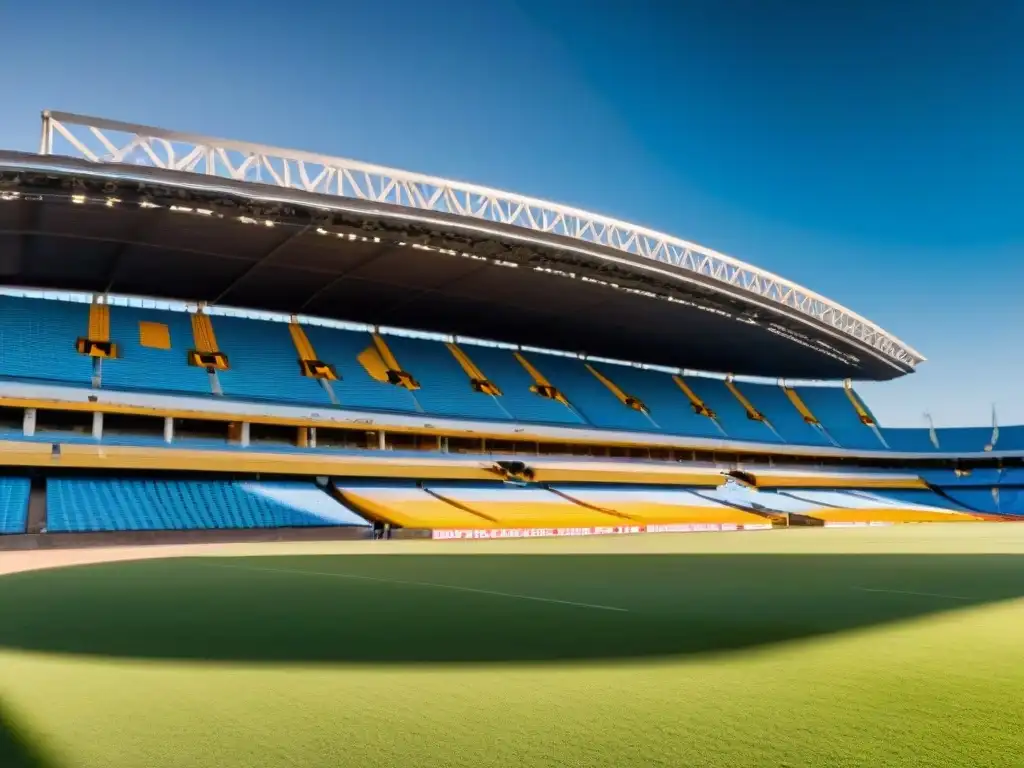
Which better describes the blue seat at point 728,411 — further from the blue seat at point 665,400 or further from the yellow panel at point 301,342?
the yellow panel at point 301,342

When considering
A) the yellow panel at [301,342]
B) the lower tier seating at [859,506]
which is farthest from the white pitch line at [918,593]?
the lower tier seating at [859,506]

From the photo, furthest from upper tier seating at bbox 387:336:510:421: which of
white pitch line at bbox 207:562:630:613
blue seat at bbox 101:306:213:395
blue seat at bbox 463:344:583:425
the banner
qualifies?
white pitch line at bbox 207:562:630:613

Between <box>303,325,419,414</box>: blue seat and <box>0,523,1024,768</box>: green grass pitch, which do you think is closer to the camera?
<box>0,523,1024,768</box>: green grass pitch

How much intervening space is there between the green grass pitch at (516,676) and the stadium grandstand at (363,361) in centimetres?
1876

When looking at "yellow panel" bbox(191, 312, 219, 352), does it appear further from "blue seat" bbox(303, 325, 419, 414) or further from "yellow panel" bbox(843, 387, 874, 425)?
"yellow panel" bbox(843, 387, 874, 425)

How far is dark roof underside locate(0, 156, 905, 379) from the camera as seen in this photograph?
29.7 metres

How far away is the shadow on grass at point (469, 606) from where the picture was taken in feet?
20.8

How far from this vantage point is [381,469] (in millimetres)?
35469

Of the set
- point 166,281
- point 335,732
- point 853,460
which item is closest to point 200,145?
point 166,281

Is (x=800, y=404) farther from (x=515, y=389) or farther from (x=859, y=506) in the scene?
(x=515, y=389)

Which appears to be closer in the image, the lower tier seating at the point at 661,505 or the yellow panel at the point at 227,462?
the yellow panel at the point at 227,462

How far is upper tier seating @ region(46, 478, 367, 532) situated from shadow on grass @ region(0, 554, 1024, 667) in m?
11.2

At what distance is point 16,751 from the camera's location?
3.53 m

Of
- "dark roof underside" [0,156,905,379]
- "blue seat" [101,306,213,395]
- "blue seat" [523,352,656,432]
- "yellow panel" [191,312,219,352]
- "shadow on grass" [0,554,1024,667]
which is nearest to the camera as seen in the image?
"shadow on grass" [0,554,1024,667]
